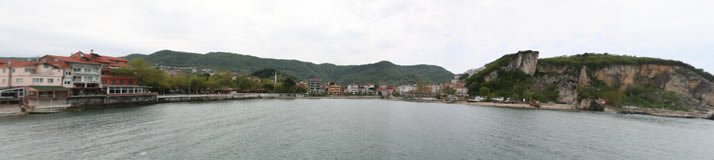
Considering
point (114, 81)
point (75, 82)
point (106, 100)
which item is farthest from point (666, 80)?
point (75, 82)

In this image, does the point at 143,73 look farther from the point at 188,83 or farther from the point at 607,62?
the point at 607,62

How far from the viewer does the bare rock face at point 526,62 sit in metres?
93.9

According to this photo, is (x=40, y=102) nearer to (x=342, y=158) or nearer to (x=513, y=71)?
(x=342, y=158)

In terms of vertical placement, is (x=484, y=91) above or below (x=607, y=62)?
below

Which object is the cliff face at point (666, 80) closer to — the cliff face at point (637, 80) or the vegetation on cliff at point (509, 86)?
the cliff face at point (637, 80)

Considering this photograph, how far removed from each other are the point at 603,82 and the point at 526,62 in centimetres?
2249

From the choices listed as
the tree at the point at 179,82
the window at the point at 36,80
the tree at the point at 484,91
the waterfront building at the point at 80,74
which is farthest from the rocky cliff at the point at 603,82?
the window at the point at 36,80

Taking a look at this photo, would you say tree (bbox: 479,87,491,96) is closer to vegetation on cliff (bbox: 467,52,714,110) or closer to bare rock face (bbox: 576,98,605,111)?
vegetation on cliff (bbox: 467,52,714,110)

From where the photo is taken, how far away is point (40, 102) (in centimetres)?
3167

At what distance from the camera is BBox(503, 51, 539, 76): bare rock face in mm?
93875

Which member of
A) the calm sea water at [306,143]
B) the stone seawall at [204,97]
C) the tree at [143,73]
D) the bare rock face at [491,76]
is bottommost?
the calm sea water at [306,143]

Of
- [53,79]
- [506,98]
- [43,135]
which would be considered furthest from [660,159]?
[506,98]

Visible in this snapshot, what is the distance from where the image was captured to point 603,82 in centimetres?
8612

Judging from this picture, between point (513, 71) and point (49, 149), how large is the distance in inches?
4357
